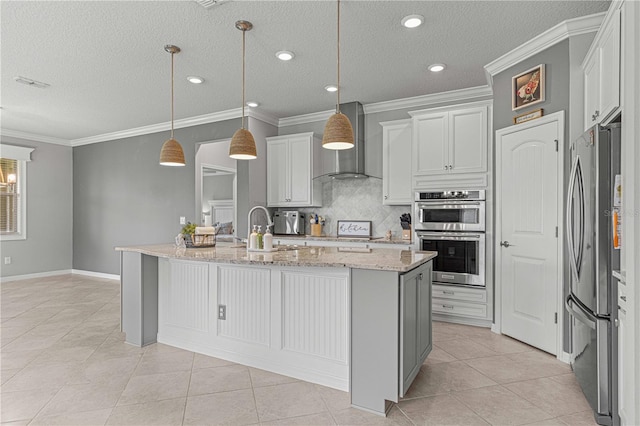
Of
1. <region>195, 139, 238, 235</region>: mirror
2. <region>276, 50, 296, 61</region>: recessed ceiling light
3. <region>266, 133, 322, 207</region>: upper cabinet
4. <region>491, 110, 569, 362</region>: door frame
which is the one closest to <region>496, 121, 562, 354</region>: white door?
<region>491, 110, 569, 362</region>: door frame

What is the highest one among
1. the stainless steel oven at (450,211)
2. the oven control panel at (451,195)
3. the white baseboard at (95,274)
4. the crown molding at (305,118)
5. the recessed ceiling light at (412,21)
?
the recessed ceiling light at (412,21)

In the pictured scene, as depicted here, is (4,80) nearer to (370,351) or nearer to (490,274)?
(370,351)

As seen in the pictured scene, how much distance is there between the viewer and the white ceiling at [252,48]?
275 cm

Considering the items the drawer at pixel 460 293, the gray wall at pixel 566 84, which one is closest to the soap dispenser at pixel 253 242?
the drawer at pixel 460 293

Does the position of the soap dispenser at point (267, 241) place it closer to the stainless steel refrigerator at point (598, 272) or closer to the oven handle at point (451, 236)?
the oven handle at point (451, 236)

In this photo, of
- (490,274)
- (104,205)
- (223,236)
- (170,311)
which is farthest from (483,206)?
(104,205)

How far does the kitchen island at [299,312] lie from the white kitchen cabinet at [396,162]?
6.28 ft

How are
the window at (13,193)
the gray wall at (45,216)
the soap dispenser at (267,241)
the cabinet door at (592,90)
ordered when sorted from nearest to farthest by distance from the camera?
1. the cabinet door at (592,90)
2. the soap dispenser at (267,241)
3. the window at (13,193)
4. the gray wall at (45,216)

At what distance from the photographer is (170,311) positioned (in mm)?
3268

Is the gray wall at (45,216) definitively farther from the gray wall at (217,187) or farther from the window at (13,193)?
the gray wall at (217,187)

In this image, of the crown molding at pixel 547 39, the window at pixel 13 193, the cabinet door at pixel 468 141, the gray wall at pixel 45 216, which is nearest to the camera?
the crown molding at pixel 547 39

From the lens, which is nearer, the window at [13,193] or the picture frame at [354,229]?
the picture frame at [354,229]

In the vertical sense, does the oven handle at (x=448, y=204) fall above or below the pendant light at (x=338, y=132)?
A: below

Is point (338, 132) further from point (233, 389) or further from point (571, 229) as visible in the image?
point (233, 389)
